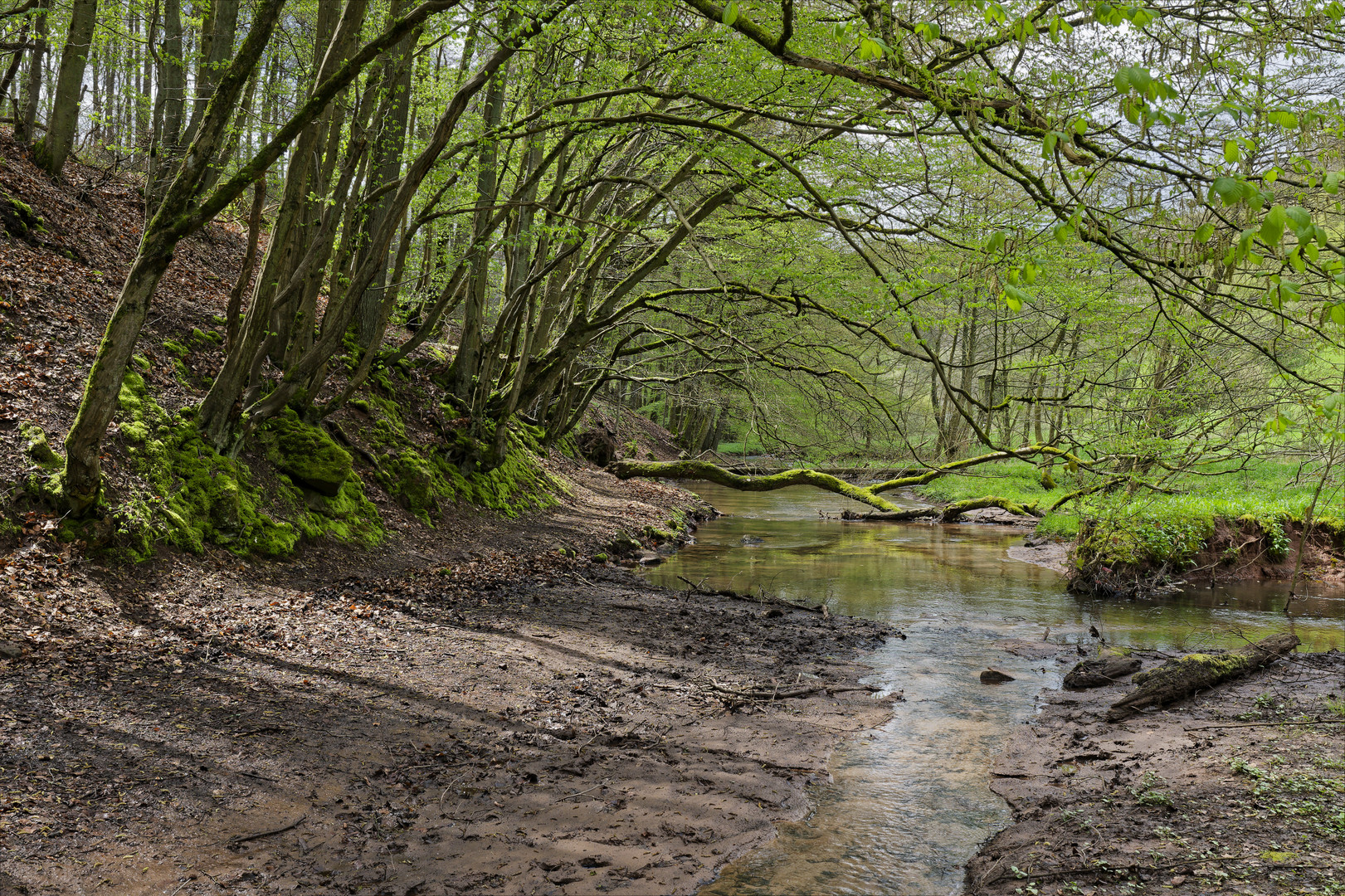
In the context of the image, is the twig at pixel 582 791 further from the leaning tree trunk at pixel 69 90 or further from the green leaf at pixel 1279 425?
the leaning tree trunk at pixel 69 90

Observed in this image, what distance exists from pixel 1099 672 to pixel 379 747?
5963 millimetres

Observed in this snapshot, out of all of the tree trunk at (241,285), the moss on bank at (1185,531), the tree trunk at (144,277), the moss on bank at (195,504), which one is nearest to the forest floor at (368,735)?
the moss on bank at (195,504)

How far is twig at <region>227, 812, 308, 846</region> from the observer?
137 inches

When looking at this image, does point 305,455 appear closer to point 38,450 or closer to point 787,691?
point 38,450

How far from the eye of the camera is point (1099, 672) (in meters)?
6.79

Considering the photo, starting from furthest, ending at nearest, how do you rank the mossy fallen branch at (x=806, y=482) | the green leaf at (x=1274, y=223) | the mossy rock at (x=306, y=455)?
1. the mossy fallen branch at (x=806, y=482)
2. the mossy rock at (x=306, y=455)
3. the green leaf at (x=1274, y=223)

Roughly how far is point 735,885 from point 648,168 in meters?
12.2

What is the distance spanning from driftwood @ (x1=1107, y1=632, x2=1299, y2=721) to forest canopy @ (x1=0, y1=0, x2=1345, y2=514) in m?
1.66

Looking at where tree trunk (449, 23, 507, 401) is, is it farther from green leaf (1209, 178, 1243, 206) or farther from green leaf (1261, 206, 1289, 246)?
green leaf (1261, 206, 1289, 246)

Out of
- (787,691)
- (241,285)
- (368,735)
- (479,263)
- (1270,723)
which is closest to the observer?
(368,735)

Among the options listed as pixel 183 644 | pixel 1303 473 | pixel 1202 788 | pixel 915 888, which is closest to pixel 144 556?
pixel 183 644

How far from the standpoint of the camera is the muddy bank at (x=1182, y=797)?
338 centimetres

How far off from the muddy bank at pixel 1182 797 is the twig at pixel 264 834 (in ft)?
10.8

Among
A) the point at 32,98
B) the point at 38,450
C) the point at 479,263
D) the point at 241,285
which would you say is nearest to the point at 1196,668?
the point at 38,450
